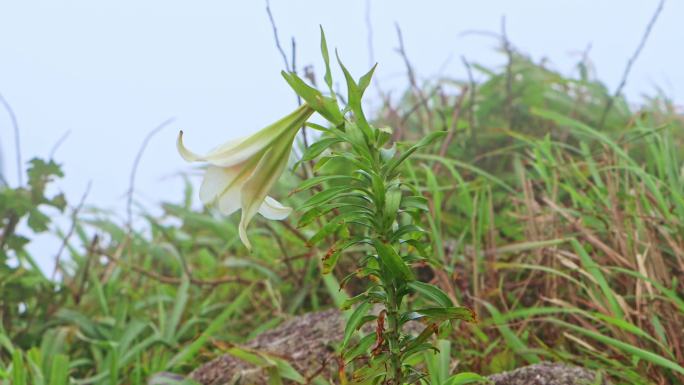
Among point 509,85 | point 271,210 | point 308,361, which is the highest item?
point 509,85

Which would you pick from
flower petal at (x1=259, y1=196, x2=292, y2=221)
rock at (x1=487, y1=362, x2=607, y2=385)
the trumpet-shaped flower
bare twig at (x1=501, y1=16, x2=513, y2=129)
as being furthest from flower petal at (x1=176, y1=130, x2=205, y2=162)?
bare twig at (x1=501, y1=16, x2=513, y2=129)

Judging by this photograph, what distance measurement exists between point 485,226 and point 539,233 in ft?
0.58

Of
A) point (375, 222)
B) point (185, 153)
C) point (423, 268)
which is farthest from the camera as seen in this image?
point (423, 268)

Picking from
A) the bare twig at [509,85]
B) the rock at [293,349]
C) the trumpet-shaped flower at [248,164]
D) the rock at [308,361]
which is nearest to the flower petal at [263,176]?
the trumpet-shaped flower at [248,164]

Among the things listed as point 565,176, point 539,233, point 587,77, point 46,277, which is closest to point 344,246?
point 539,233

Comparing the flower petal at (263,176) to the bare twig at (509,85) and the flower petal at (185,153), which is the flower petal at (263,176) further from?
the bare twig at (509,85)

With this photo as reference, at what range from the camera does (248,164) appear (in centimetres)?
114

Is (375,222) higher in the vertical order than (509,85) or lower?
lower

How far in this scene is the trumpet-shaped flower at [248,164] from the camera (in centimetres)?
Result: 113

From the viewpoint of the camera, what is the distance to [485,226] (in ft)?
8.04

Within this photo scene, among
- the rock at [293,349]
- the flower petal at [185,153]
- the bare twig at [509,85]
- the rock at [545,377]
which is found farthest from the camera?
the bare twig at [509,85]

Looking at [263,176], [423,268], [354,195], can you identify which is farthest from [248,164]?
[423,268]

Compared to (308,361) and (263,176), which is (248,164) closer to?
(263,176)

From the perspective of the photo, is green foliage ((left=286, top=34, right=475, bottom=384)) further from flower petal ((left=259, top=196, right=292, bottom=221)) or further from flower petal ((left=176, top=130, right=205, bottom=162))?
flower petal ((left=176, top=130, right=205, bottom=162))
